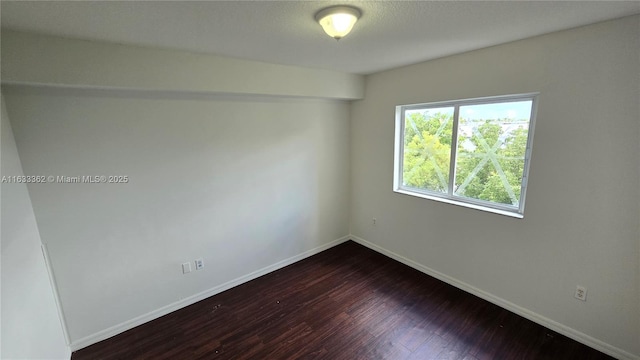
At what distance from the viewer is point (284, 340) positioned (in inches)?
88.6

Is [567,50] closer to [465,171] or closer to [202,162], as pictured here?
[465,171]

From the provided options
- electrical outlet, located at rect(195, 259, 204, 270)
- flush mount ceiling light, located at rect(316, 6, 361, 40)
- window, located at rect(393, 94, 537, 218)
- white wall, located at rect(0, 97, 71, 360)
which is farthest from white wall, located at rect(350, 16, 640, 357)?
white wall, located at rect(0, 97, 71, 360)

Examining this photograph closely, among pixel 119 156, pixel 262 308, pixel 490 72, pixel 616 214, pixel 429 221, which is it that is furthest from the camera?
pixel 429 221

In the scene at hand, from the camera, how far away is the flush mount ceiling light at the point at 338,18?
1466mm

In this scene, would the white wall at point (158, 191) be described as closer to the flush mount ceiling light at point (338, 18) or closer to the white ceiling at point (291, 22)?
the white ceiling at point (291, 22)

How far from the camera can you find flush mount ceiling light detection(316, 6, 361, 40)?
4.81 ft

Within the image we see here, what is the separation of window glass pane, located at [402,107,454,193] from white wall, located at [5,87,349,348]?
113cm

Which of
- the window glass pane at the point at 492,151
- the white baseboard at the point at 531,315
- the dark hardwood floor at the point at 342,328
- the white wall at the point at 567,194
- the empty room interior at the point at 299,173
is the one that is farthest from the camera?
the window glass pane at the point at 492,151

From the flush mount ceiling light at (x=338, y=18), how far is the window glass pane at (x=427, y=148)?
182 cm

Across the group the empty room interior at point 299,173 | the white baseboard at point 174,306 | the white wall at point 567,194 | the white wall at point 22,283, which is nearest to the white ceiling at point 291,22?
the empty room interior at point 299,173

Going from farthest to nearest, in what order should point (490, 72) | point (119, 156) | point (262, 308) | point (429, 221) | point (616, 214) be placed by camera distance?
point (429, 221)
point (262, 308)
point (490, 72)
point (119, 156)
point (616, 214)

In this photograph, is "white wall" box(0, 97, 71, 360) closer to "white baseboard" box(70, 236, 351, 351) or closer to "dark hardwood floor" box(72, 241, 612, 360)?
"white baseboard" box(70, 236, 351, 351)

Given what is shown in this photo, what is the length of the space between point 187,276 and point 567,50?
3811mm

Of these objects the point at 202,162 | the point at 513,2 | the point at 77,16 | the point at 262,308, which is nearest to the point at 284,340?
the point at 262,308
